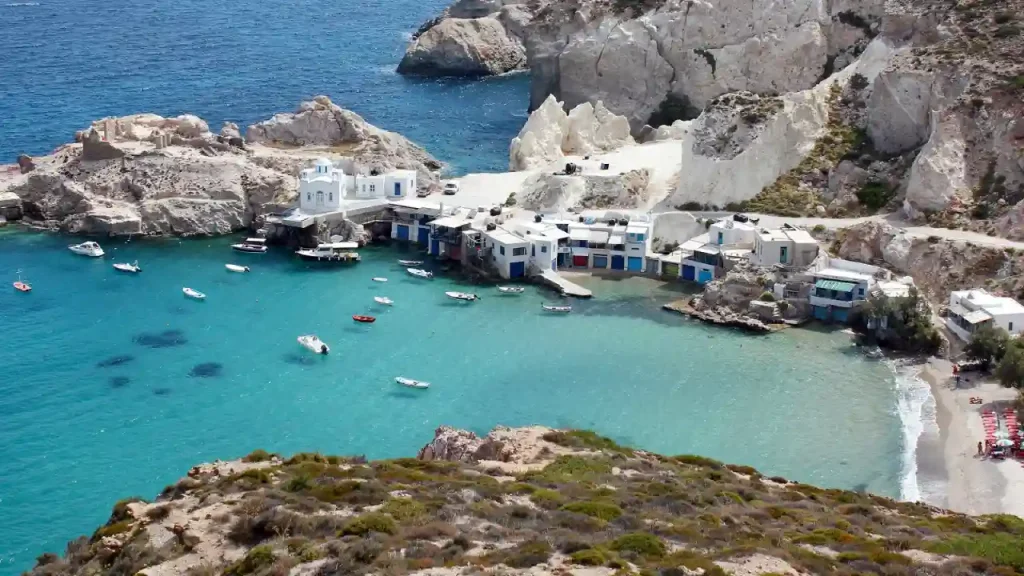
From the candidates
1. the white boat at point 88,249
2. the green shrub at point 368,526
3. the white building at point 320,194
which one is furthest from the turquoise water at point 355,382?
the green shrub at point 368,526

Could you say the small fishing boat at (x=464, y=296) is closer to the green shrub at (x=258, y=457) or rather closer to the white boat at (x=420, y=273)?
the white boat at (x=420, y=273)

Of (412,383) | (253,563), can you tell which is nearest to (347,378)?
(412,383)

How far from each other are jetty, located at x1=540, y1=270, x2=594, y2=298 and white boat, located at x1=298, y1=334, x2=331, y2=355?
1393 cm

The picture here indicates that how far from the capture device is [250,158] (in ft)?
282

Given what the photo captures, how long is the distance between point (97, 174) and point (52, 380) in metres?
27.7

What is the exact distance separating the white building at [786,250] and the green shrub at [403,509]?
39639 mm

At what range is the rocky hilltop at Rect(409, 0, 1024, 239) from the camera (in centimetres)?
7194

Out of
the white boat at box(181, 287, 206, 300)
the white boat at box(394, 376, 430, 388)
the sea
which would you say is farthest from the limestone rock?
the white boat at box(394, 376, 430, 388)

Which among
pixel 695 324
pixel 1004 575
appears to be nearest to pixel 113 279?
pixel 695 324

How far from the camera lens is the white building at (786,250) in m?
69.1

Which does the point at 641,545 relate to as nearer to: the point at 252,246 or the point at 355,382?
the point at 355,382

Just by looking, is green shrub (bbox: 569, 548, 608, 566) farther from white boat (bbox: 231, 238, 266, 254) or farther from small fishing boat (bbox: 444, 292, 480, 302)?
white boat (bbox: 231, 238, 266, 254)

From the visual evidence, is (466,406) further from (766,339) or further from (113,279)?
(113,279)

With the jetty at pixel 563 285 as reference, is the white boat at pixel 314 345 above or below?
below
